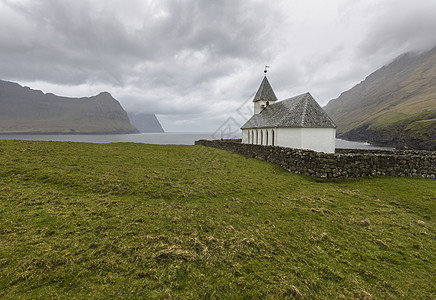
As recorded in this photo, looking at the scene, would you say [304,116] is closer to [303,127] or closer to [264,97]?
[303,127]

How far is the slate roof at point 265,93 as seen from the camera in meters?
45.7

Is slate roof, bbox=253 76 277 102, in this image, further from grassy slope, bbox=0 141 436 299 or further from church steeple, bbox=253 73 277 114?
grassy slope, bbox=0 141 436 299

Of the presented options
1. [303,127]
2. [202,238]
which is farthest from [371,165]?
[202,238]

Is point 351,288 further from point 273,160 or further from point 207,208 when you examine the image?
point 273,160

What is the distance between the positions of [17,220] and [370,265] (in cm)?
1200

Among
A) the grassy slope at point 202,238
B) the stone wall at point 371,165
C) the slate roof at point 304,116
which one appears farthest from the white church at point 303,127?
the grassy slope at point 202,238

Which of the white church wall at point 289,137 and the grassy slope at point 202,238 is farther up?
the white church wall at point 289,137

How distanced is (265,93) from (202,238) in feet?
147

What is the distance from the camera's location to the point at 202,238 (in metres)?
6.60

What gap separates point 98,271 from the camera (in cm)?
487

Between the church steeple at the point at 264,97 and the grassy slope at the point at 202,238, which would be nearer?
the grassy slope at the point at 202,238

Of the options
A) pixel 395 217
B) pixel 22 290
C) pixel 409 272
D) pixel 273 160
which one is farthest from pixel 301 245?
pixel 273 160

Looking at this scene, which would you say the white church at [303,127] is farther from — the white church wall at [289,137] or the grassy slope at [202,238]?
the grassy slope at [202,238]

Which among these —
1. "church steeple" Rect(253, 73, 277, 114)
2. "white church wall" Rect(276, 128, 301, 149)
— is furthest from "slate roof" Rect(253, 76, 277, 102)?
"white church wall" Rect(276, 128, 301, 149)
